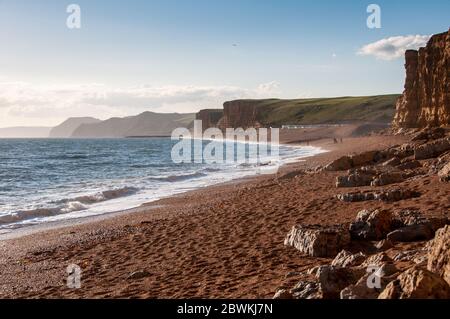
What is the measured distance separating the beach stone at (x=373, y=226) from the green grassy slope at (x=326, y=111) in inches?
5260

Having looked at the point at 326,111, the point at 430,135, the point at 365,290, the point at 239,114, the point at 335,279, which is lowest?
the point at 335,279

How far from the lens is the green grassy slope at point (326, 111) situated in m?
151

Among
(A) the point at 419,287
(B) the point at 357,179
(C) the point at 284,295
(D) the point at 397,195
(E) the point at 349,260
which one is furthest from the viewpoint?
A: (B) the point at 357,179

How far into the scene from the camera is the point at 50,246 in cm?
1206

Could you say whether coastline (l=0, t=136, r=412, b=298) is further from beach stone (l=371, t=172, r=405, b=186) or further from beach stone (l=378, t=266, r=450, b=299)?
beach stone (l=378, t=266, r=450, b=299)

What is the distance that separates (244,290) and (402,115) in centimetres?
5721

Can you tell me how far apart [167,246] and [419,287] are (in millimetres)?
7563

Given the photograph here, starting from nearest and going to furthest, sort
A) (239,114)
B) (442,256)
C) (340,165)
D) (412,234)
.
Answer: (442,256)
(412,234)
(340,165)
(239,114)

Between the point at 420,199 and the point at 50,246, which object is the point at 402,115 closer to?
the point at 420,199

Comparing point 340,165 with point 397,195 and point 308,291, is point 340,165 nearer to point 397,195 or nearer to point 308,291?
point 397,195

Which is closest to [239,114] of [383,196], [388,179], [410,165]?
[410,165]

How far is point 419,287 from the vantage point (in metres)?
4.22

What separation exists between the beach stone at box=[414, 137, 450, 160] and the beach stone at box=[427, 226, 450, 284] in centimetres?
1522

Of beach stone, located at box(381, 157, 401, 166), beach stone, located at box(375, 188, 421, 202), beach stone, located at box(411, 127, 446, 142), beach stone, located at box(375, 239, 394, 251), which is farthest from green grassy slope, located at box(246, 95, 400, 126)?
beach stone, located at box(375, 239, 394, 251)
